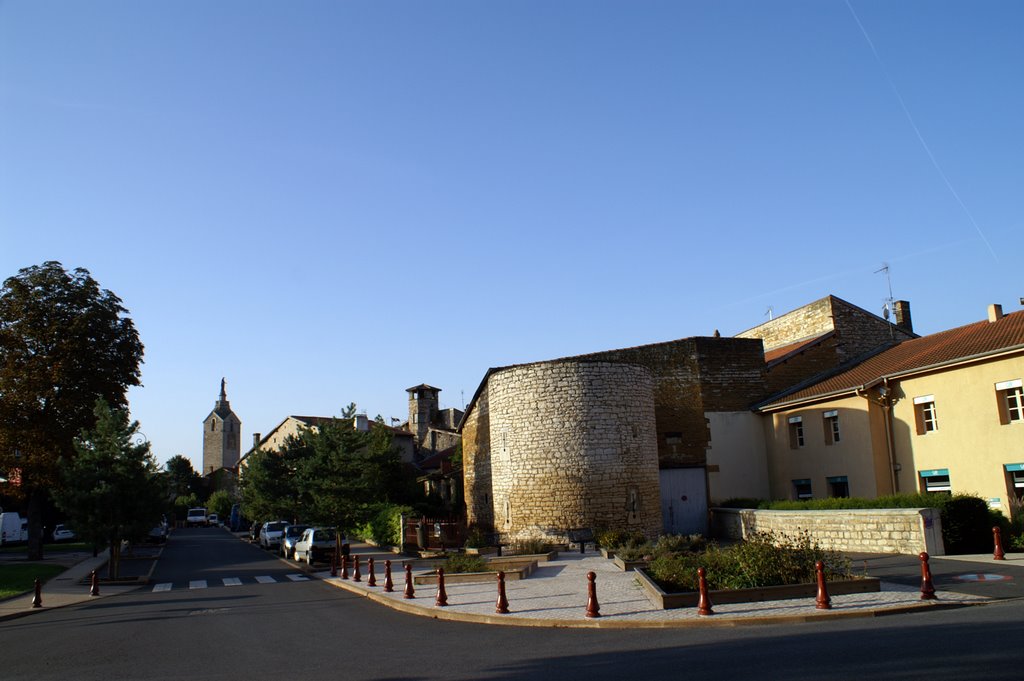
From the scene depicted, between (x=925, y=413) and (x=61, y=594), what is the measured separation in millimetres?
26714

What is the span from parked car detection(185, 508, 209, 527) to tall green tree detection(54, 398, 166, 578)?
189 ft

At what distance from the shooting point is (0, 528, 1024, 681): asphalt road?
8445 mm

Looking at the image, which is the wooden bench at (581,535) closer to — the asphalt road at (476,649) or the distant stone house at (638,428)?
→ the distant stone house at (638,428)

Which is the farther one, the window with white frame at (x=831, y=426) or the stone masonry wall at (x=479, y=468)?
the stone masonry wall at (x=479, y=468)

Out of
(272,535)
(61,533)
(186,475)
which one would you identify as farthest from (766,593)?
(186,475)

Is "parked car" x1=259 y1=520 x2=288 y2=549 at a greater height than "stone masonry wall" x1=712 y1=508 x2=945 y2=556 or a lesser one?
lesser

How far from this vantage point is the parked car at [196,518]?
257 ft

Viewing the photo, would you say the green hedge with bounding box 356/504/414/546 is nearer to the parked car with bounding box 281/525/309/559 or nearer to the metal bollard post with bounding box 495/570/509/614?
the parked car with bounding box 281/525/309/559

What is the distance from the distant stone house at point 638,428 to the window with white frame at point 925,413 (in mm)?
8236

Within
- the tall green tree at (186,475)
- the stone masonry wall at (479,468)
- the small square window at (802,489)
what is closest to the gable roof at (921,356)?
the small square window at (802,489)

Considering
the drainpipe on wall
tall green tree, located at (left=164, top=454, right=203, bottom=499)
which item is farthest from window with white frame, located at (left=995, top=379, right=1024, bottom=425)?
tall green tree, located at (left=164, top=454, right=203, bottom=499)

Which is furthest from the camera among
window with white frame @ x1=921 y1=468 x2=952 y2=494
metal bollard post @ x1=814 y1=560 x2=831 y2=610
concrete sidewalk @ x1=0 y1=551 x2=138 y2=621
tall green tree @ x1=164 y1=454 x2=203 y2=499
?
tall green tree @ x1=164 y1=454 x2=203 y2=499

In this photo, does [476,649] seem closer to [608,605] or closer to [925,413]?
[608,605]

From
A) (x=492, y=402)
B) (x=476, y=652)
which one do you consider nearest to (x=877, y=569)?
(x=476, y=652)
